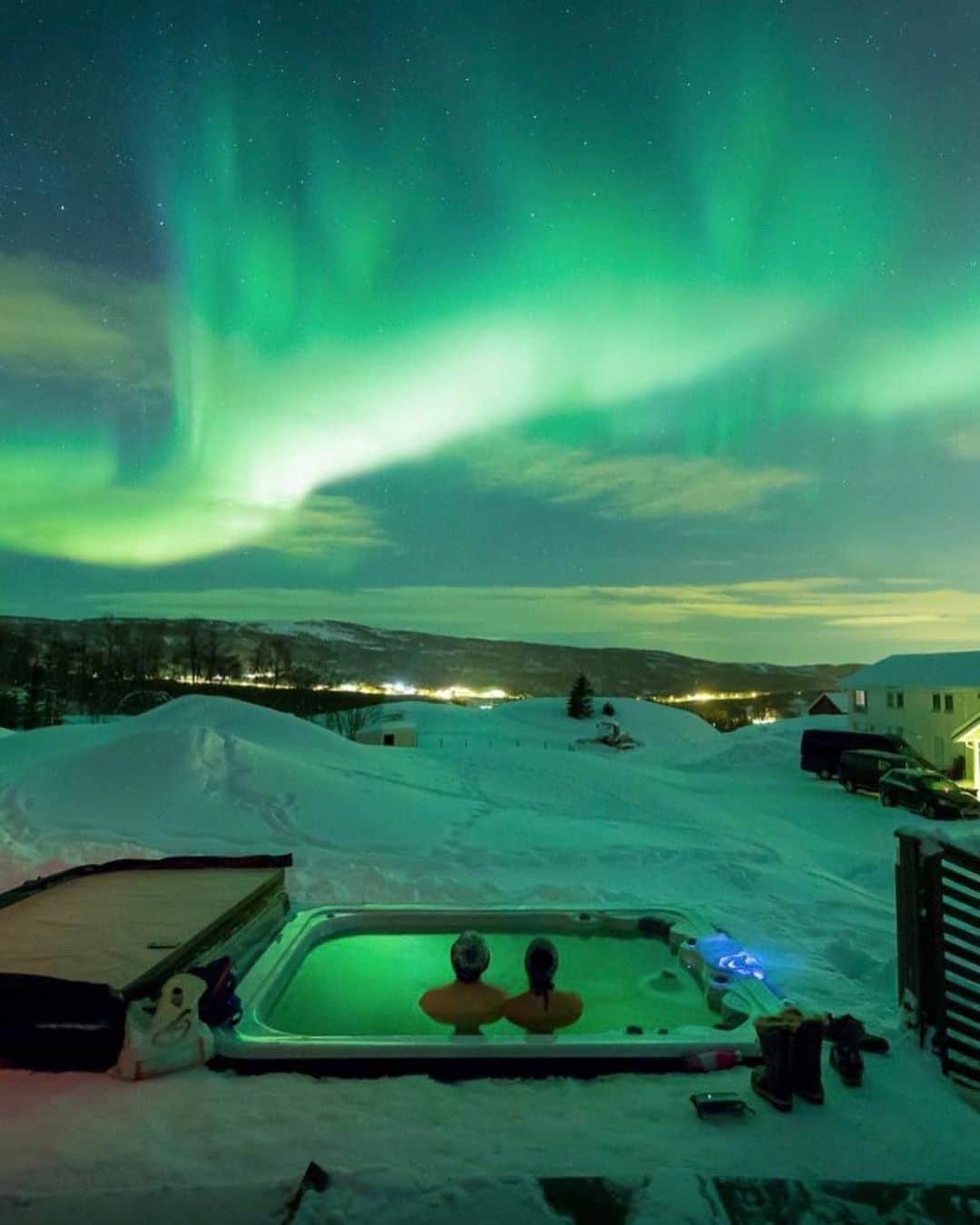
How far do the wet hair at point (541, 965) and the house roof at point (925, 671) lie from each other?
25.6m

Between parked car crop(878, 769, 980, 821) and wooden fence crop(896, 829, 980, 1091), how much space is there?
1610cm

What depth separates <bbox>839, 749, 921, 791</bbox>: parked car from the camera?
2348 centimetres

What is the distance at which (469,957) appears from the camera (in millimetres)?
7938

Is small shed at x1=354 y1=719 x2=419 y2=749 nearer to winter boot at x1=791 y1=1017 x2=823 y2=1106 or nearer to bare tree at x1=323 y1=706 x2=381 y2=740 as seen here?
bare tree at x1=323 y1=706 x2=381 y2=740

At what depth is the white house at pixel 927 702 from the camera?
28.6 metres

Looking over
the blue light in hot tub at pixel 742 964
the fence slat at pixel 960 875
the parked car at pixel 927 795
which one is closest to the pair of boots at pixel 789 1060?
the fence slat at pixel 960 875

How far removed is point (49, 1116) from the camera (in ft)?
15.3

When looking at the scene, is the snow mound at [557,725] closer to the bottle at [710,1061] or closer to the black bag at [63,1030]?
the bottle at [710,1061]

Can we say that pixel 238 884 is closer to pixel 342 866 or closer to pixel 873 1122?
pixel 342 866

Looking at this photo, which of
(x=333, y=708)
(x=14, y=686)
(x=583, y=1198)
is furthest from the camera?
(x=14, y=686)

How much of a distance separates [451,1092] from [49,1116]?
2113mm

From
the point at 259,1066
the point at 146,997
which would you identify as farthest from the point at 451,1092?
the point at 146,997

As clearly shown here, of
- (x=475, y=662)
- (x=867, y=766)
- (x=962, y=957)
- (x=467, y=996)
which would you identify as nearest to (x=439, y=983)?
(x=467, y=996)

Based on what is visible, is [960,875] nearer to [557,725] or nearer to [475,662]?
[557,725]
